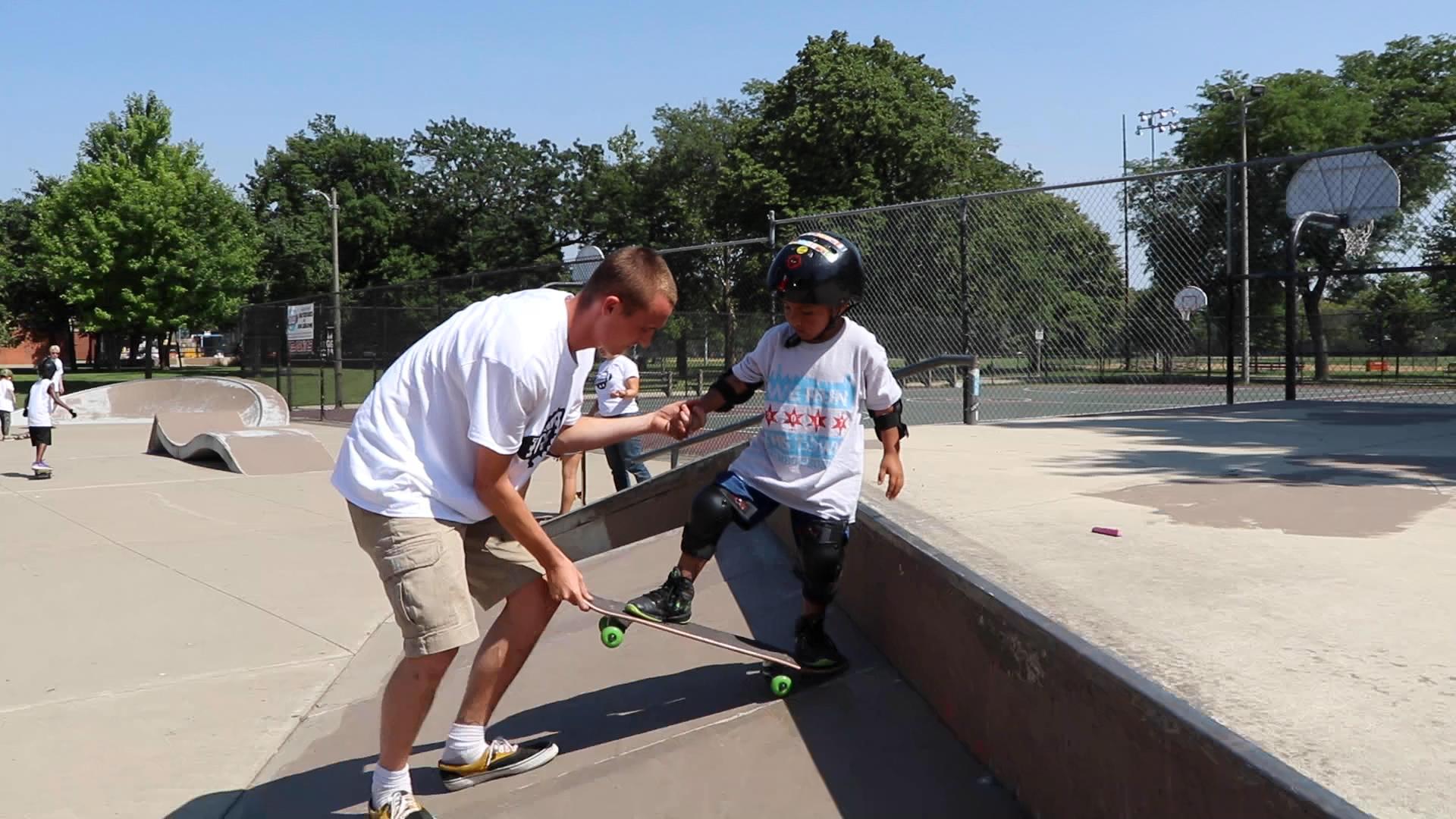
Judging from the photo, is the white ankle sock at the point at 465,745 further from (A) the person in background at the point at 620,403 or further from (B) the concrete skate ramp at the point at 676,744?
(A) the person in background at the point at 620,403

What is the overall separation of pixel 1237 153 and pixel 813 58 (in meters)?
16.3

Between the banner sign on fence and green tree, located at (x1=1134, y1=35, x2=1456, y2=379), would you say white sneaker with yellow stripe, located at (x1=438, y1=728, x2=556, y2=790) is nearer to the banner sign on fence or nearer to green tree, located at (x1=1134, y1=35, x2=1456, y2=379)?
the banner sign on fence

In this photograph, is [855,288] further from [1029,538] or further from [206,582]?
[206,582]

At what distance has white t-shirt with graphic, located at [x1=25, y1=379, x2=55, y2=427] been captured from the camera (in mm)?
13227

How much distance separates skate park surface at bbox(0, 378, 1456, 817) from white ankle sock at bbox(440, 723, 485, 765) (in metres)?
0.11

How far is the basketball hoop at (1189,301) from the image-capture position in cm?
1015

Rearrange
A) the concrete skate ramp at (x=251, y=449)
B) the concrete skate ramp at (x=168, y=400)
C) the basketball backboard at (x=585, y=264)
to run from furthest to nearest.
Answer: the concrete skate ramp at (x=168, y=400), the basketball backboard at (x=585, y=264), the concrete skate ramp at (x=251, y=449)

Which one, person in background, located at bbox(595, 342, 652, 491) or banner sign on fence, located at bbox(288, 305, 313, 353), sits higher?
banner sign on fence, located at bbox(288, 305, 313, 353)

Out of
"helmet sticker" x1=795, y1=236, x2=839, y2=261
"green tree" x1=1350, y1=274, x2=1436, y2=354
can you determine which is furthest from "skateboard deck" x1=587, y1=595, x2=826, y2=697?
"green tree" x1=1350, y1=274, x2=1436, y2=354

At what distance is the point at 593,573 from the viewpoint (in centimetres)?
608

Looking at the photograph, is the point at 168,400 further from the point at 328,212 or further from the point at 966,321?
the point at 328,212

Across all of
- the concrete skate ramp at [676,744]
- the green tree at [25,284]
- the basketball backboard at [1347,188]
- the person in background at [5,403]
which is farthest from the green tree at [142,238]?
the concrete skate ramp at [676,744]

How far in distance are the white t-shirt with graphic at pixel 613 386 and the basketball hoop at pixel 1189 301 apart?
16.6 ft

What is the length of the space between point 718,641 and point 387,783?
1064mm
